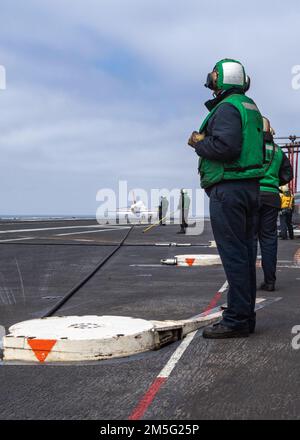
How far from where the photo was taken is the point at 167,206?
35656mm

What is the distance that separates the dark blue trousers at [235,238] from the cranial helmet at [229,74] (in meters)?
0.72

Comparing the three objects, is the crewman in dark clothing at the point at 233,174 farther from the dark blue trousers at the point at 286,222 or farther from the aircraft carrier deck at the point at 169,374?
the dark blue trousers at the point at 286,222

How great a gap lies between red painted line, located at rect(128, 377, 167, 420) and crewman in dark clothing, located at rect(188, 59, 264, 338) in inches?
43.1

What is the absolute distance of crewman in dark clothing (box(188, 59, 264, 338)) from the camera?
13.8 ft

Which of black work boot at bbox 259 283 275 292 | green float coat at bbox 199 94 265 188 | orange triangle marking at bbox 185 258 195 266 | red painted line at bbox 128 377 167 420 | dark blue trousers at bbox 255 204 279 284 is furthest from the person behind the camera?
orange triangle marking at bbox 185 258 195 266

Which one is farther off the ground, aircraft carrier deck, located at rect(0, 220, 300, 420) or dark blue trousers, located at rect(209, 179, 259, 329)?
dark blue trousers, located at rect(209, 179, 259, 329)

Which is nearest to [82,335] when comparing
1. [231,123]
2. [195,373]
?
[195,373]

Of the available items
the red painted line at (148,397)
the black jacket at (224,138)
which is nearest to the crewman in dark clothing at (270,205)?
the black jacket at (224,138)

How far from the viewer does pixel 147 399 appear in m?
2.89

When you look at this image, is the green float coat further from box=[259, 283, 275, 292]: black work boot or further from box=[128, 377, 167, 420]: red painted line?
box=[259, 283, 275, 292]: black work boot

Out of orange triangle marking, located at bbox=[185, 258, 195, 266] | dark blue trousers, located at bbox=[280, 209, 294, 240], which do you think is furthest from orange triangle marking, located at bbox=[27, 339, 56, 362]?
dark blue trousers, located at bbox=[280, 209, 294, 240]

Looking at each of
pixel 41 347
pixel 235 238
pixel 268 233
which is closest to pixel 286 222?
pixel 268 233
